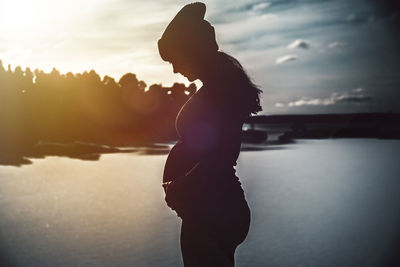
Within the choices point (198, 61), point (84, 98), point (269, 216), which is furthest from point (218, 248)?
point (84, 98)

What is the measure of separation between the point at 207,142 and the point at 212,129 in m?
0.06

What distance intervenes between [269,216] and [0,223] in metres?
4.08

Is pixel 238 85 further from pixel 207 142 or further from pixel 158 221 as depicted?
pixel 158 221

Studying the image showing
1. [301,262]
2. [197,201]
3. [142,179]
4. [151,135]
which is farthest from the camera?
[151,135]

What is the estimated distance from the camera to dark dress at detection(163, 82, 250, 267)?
1872mm

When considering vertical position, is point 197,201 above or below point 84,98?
below

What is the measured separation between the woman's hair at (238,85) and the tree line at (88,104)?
110ft

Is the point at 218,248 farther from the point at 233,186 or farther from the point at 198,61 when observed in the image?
the point at 198,61

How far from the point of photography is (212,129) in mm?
1862

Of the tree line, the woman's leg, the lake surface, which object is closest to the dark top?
the woman's leg

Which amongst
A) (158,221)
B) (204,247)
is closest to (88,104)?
(158,221)

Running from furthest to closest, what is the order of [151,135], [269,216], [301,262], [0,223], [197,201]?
1. [151,135]
2. [269,216]
3. [0,223]
4. [301,262]
5. [197,201]

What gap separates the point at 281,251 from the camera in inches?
203

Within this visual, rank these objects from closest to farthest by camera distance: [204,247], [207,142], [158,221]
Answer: [207,142] < [204,247] < [158,221]
